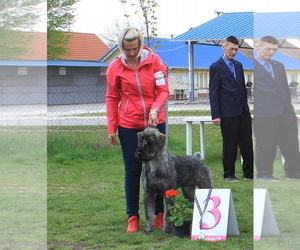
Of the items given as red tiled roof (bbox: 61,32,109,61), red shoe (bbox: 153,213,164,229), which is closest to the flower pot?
red shoe (bbox: 153,213,164,229)

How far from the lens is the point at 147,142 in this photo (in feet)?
14.2

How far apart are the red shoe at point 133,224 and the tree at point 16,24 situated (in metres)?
1.55

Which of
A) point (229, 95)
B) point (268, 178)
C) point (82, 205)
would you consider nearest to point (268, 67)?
point (268, 178)

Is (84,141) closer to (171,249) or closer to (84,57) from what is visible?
(171,249)

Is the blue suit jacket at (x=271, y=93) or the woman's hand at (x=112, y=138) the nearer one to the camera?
the blue suit jacket at (x=271, y=93)

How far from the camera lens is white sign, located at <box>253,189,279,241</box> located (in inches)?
106

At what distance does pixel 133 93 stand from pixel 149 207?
89 cm

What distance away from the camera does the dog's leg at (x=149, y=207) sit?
4562mm

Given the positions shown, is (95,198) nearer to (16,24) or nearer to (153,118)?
(153,118)

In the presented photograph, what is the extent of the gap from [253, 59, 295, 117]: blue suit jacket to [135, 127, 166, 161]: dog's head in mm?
1743

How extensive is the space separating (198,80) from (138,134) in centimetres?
2804

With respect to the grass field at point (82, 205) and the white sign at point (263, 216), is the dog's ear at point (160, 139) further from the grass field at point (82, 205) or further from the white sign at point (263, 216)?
the white sign at point (263, 216)

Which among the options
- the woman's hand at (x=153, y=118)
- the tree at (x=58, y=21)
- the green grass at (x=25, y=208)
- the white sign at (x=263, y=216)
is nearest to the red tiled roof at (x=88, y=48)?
the tree at (x=58, y=21)

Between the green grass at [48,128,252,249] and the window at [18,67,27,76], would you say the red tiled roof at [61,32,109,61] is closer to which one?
the green grass at [48,128,252,249]
